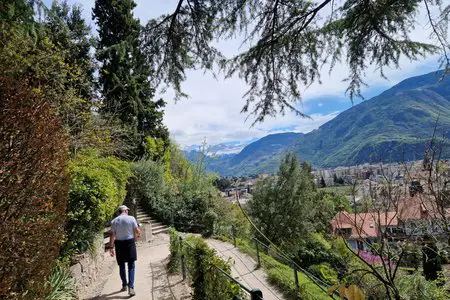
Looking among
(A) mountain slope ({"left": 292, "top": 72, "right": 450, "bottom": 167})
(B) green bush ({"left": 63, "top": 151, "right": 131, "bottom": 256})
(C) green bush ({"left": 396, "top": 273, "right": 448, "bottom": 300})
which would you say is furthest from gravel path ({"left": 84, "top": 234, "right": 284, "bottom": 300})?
(A) mountain slope ({"left": 292, "top": 72, "right": 450, "bottom": 167})

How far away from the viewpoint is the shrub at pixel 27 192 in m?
3.29

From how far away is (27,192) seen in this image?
364 cm

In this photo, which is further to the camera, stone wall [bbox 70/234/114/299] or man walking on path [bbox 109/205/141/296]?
stone wall [bbox 70/234/114/299]

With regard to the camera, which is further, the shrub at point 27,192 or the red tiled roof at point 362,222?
the shrub at point 27,192

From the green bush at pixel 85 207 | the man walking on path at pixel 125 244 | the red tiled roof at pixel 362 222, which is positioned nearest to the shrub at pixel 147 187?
the green bush at pixel 85 207

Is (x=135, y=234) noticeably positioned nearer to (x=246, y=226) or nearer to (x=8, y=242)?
(x=8, y=242)

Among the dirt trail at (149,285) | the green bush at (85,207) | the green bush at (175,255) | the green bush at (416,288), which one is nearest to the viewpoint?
the dirt trail at (149,285)

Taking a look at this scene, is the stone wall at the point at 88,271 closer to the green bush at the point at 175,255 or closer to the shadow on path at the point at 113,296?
the shadow on path at the point at 113,296

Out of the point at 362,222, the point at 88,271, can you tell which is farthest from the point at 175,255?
the point at 362,222

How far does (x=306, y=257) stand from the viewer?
79.9 ft

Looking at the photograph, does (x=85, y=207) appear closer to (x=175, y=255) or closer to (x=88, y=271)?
(x=88, y=271)

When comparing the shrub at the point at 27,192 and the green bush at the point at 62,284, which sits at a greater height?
the shrub at the point at 27,192

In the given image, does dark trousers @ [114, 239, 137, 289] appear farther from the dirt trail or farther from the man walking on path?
the dirt trail

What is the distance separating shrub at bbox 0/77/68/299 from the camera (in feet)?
10.8
